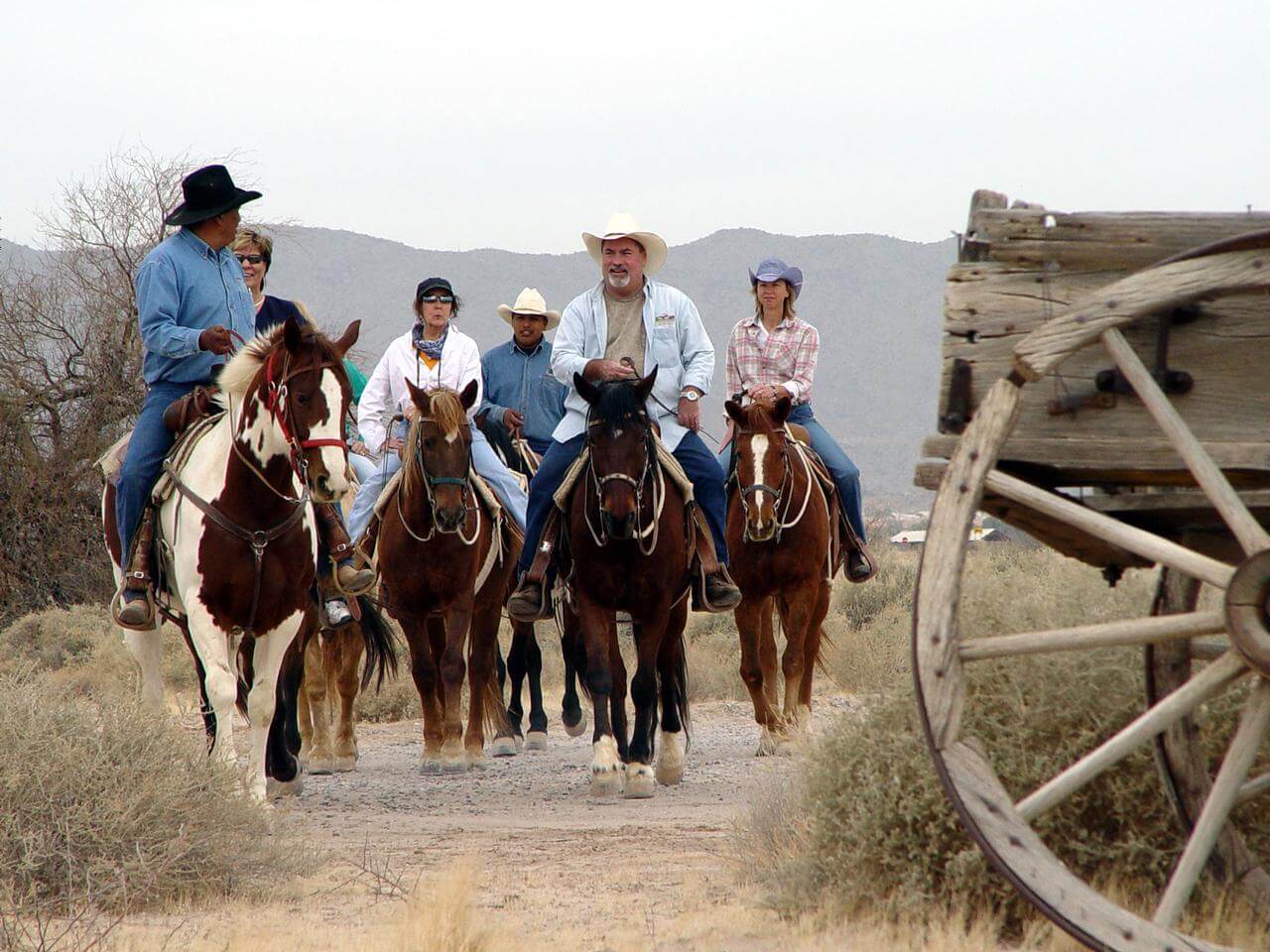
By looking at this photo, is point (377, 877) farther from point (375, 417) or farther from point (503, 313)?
point (503, 313)

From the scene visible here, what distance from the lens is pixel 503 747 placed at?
1152cm

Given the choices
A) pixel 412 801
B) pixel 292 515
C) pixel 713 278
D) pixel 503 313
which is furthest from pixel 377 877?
pixel 713 278

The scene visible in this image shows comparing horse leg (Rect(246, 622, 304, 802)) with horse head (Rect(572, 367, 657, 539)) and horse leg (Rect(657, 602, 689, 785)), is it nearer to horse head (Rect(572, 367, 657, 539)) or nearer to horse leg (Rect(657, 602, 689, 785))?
horse head (Rect(572, 367, 657, 539))

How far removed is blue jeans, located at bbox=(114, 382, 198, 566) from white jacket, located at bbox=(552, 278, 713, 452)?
2.38 meters

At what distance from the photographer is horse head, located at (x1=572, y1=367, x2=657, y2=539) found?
28.0 feet

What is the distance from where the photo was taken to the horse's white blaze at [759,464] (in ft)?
33.7

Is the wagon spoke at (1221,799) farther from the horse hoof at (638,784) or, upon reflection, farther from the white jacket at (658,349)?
the white jacket at (658,349)

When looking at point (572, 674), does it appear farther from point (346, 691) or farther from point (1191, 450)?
point (1191, 450)

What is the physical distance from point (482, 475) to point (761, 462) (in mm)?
2048

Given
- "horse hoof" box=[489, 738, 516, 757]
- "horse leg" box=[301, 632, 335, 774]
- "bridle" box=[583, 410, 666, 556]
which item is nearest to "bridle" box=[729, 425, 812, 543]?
"bridle" box=[583, 410, 666, 556]

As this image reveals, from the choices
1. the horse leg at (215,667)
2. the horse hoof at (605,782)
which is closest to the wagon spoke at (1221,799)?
the horse leg at (215,667)

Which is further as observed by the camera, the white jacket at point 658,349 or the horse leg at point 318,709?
the horse leg at point 318,709

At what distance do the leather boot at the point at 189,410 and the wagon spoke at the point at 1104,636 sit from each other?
17.9 ft

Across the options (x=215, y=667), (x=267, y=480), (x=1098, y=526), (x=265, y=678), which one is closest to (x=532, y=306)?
(x=267, y=480)
